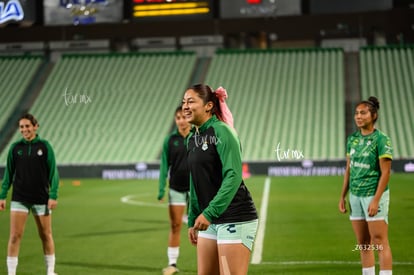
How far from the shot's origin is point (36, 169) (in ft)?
33.5

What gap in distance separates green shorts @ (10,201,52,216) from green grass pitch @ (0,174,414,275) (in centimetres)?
157

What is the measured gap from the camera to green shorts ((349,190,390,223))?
876 cm

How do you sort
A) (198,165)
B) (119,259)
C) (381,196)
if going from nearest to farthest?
(198,165), (381,196), (119,259)

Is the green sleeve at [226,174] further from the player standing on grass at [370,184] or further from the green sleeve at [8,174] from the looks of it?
the green sleeve at [8,174]

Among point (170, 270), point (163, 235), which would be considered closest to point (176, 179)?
point (170, 270)

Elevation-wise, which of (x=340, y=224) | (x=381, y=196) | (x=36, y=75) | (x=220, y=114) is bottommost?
(x=340, y=224)

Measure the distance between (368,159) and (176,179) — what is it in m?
3.51

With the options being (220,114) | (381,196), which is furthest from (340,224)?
(220,114)

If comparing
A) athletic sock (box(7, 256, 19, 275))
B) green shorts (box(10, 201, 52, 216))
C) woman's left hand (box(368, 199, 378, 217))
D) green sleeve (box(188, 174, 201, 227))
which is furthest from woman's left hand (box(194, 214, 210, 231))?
athletic sock (box(7, 256, 19, 275))

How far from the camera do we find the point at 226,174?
6.36 metres

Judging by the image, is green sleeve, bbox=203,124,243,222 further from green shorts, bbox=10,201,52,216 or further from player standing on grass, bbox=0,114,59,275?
green shorts, bbox=10,201,52,216

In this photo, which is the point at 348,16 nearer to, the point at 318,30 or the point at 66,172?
the point at 318,30

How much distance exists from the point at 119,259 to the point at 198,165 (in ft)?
21.1

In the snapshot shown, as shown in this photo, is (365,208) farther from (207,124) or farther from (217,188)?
(207,124)
